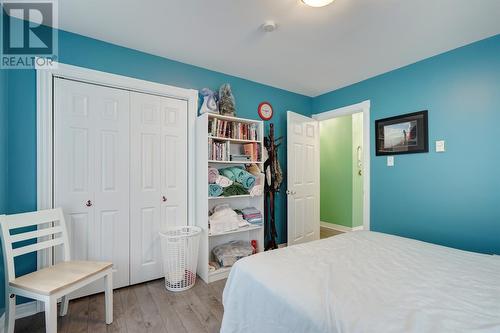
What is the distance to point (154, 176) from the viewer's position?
2449 mm

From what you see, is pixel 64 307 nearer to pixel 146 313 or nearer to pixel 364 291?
pixel 146 313

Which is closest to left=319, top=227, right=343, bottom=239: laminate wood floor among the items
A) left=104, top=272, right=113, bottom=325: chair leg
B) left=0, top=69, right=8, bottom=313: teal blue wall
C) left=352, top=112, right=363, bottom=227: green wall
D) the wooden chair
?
left=352, top=112, right=363, bottom=227: green wall

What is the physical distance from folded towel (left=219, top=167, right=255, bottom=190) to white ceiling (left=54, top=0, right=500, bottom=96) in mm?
1247

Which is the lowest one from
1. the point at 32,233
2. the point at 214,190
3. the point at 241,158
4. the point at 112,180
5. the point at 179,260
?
the point at 179,260

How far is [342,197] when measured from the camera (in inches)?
181

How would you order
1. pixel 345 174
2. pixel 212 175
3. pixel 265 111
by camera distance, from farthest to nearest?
pixel 345 174 → pixel 265 111 → pixel 212 175

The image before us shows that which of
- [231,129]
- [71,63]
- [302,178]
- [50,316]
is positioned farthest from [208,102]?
[50,316]

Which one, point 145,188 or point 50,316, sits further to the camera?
point 145,188

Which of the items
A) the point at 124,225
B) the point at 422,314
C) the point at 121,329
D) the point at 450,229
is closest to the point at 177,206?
the point at 124,225

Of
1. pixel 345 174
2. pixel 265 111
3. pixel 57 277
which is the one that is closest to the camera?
pixel 57 277

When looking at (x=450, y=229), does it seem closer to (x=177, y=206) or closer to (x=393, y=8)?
(x=393, y=8)

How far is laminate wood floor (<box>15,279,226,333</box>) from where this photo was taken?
1720 mm

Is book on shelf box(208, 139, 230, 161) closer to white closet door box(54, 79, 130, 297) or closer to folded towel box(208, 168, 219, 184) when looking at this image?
folded towel box(208, 168, 219, 184)

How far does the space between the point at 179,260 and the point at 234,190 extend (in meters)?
0.93
